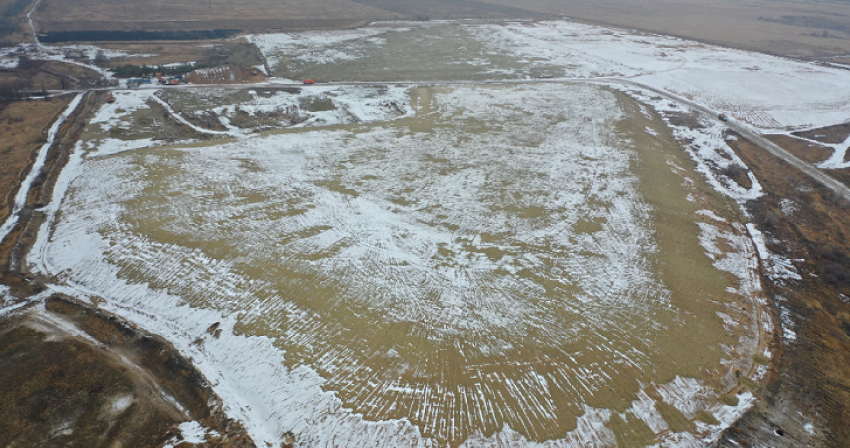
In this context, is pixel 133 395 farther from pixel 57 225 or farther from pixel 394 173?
pixel 394 173

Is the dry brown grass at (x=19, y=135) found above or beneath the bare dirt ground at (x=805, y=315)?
above

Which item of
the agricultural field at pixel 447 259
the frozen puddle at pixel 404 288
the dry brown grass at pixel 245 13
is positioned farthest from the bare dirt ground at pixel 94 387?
the dry brown grass at pixel 245 13

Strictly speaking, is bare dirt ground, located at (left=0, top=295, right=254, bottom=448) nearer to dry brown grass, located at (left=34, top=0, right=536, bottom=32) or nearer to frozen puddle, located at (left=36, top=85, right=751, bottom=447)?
frozen puddle, located at (left=36, top=85, right=751, bottom=447)

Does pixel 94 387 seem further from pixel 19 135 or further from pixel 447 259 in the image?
pixel 19 135

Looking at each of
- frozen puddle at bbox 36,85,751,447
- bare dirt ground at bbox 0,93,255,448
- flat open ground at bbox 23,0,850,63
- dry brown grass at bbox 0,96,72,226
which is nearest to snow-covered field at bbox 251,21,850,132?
flat open ground at bbox 23,0,850,63

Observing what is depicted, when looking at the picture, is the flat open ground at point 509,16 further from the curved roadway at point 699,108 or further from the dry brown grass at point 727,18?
the curved roadway at point 699,108

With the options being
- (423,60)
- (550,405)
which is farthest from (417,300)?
(423,60)
